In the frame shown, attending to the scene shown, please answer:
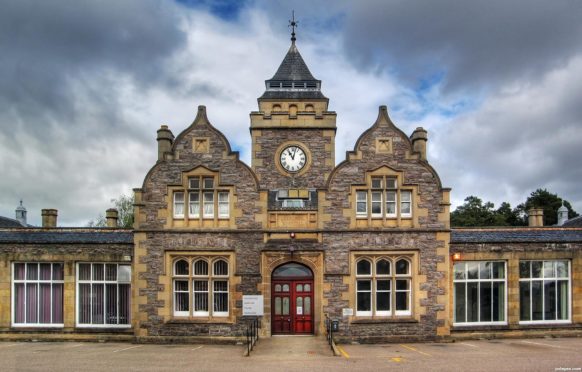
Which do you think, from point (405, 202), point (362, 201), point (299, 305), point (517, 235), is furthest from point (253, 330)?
point (517, 235)

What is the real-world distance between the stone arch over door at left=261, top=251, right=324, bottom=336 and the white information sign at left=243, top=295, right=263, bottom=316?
23cm

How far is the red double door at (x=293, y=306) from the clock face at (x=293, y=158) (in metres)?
7.27

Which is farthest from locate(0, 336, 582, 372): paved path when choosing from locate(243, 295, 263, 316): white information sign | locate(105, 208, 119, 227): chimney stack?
locate(105, 208, 119, 227): chimney stack

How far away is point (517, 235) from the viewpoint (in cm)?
2145

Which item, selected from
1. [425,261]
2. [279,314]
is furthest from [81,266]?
[425,261]

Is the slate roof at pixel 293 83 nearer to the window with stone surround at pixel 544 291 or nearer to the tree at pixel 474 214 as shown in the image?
the window with stone surround at pixel 544 291

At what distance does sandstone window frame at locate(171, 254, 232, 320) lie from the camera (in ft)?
67.7

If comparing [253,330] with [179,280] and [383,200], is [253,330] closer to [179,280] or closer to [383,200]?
[179,280]

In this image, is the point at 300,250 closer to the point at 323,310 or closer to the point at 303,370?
the point at 323,310

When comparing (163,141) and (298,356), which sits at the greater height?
(163,141)

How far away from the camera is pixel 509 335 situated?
2092 centimetres

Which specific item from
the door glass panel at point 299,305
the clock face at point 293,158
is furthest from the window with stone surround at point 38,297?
the clock face at point 293,158

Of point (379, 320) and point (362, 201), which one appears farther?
point (362, 201)

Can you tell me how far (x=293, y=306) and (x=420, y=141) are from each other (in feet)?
29.5
